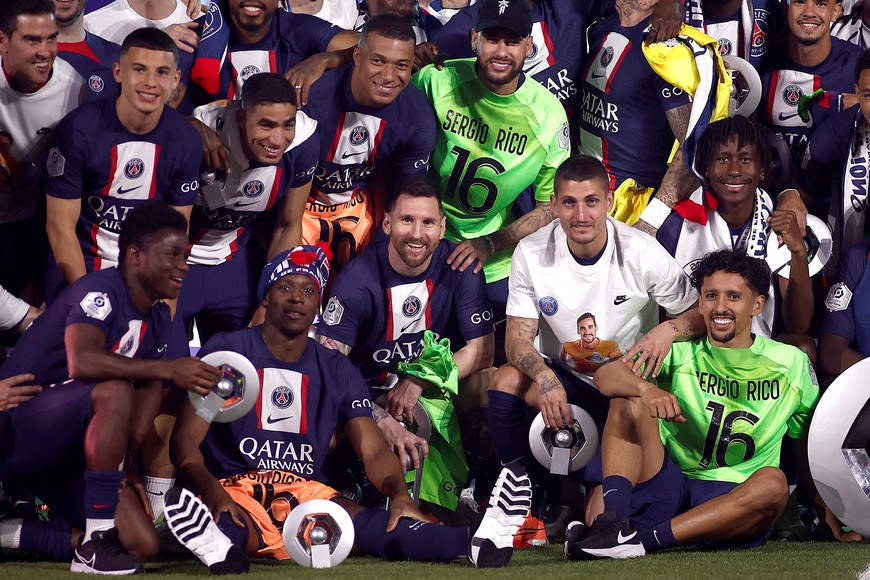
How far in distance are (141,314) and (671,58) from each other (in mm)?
3103

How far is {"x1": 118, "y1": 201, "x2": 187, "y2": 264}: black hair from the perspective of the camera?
5082mm

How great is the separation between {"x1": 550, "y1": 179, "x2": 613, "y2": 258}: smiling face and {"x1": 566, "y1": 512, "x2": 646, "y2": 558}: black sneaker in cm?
143

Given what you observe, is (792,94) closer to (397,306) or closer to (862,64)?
(862,64)

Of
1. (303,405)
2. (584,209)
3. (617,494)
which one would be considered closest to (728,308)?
(584,209)

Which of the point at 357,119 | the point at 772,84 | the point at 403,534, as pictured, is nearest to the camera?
the point at 403,534

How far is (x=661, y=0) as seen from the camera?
Result: 266 inches

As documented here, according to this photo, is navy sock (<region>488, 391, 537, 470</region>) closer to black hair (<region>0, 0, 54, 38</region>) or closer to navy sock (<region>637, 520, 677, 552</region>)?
navy sock (<region>637, 520, 677, 552</region>)

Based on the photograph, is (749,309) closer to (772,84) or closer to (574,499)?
(574,499)

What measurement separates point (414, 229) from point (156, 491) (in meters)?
1.72

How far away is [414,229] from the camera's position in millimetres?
6043

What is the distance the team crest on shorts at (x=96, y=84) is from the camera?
5973mm

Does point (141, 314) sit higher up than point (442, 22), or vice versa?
point (442, 22)

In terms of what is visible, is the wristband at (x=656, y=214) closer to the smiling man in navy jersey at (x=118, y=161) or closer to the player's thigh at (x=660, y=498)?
the player's thigh at (x=660, y=498)

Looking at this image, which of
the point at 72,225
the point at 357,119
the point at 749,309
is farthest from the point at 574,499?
the point at 72,225
